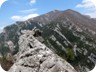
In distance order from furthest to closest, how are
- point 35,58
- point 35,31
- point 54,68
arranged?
point 35,31
point 35,58
point 54,68

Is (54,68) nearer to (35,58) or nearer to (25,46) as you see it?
(35,58)

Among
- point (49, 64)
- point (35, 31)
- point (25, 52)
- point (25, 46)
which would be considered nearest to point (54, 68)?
point (49, 64)

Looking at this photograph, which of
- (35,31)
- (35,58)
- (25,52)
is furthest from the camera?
(35,31)

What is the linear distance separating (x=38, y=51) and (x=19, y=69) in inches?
98.4

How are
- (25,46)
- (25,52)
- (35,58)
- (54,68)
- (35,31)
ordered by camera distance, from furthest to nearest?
(35,31)
(25,46)
(25,52)
(35,58)
(54,68)

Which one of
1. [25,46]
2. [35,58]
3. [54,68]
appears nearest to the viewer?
[54,68]

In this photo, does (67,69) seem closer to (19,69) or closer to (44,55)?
(44,55)

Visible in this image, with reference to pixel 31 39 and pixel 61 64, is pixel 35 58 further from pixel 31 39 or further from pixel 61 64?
pixel 31 39

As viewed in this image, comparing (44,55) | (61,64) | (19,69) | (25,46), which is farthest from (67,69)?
(25,46)

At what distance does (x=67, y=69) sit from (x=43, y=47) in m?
3.30

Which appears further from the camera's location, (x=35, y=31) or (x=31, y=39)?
(x=35, y=31)

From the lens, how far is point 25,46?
73.2 ft

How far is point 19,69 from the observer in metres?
17.9

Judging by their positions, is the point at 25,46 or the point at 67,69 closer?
the point at 67,69
